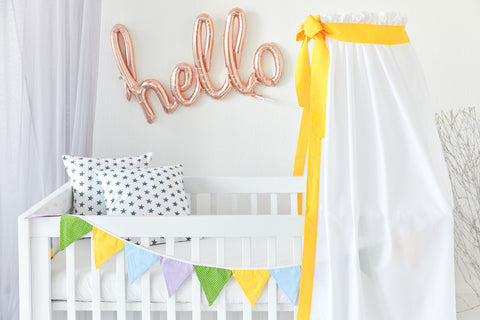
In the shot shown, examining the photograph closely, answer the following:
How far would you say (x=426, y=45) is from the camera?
9.66 ft

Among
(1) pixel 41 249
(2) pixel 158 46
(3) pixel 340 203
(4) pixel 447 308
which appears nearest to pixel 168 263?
(1) pixel 41 249

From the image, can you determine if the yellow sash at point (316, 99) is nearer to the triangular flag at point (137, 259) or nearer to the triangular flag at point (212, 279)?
the triangular flag at point (212, 279)

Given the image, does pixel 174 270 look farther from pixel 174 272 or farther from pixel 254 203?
pixel 254 203

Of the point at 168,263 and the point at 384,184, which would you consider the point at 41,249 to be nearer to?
the point at 168,263

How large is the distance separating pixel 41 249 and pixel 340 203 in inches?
35.9

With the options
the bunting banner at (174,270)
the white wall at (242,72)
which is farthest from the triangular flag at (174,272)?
the white wall at (242,72)

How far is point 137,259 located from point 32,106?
2.37ft

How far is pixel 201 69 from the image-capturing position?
115 inches

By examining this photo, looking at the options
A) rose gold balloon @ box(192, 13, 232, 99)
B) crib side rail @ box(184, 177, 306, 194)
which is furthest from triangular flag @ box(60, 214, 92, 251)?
rose gold balloon @ box(192, 13, 232, 99)

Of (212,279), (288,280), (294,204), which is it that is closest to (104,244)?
(212,279)

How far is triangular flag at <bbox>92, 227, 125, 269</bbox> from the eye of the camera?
1.91 meters

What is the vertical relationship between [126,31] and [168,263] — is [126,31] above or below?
above

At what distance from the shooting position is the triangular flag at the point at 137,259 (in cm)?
192

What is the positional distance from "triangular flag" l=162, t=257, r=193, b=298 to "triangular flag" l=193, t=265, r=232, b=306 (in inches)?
1.3
